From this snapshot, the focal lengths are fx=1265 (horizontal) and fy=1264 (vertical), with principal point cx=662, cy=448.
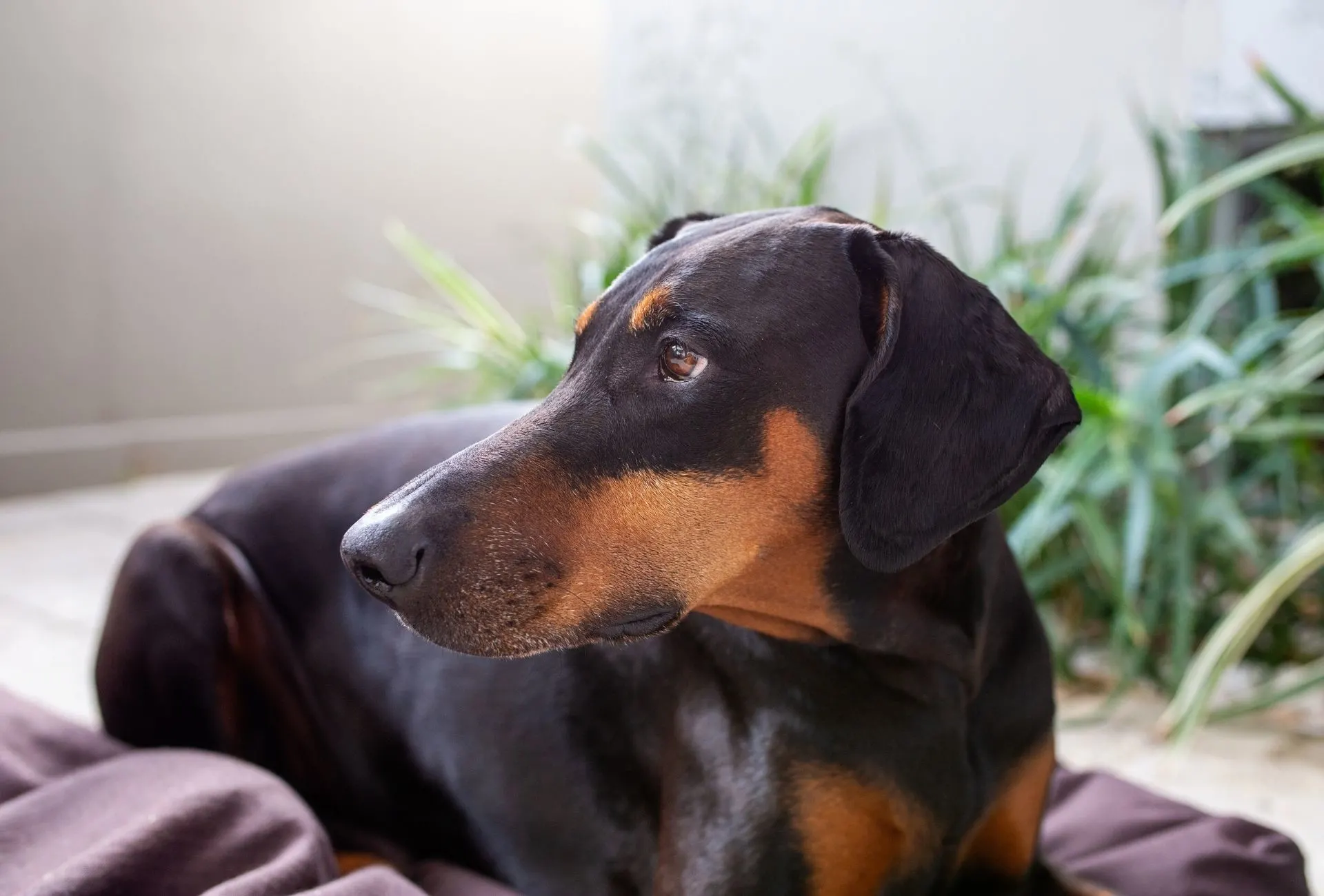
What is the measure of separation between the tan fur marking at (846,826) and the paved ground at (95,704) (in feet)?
3.62

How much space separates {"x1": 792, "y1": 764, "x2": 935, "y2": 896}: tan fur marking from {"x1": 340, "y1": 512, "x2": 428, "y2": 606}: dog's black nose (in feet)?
1.58

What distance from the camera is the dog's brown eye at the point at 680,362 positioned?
125cm

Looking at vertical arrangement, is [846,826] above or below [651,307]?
below

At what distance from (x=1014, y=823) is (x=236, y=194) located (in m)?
5.46

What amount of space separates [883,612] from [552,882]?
0.62m

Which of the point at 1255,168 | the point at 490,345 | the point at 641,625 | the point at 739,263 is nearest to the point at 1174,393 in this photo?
the point at 1255,168

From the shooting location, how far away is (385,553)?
1145mm

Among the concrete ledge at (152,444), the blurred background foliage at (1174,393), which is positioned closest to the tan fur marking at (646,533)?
the blurred background foliage at (1174,393)

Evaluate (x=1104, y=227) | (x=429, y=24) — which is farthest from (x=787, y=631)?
(x=429, y=24)

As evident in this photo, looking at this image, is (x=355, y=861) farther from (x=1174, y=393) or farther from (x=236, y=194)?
(x=236, y=194)

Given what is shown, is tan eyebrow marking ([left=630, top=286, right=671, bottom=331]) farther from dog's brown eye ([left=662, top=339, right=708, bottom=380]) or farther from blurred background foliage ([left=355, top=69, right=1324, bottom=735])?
blurred background foliage ([left=355, top=69, right=1324, bottom=735])

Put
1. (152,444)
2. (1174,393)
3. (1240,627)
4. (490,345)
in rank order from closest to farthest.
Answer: (1240,627), (1174,393), (490,345), (152,444)

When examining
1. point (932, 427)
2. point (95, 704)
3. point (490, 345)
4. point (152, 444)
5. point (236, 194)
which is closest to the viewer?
point (932, 427)

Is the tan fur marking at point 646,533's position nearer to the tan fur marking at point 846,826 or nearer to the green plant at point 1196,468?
the tan fur marking at point 846,826
